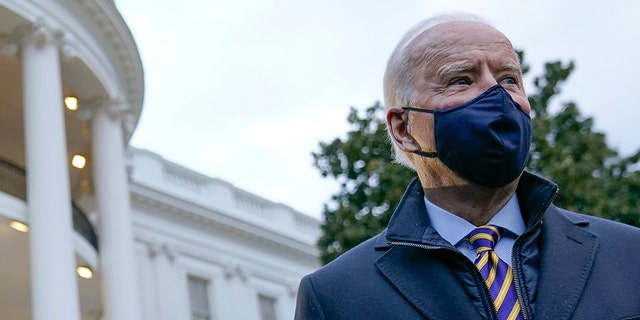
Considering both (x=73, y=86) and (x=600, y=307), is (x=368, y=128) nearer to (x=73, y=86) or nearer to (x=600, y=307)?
(x=73, y=86)

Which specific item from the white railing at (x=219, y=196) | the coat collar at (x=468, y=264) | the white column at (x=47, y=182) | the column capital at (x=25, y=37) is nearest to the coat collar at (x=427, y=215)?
→ the coat collar at (x=468, y=264)

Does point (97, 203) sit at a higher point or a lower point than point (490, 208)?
higher

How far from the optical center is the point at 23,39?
15281mm

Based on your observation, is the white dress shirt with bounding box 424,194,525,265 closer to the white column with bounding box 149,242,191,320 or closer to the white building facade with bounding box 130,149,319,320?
the white building facade with bounding box 130,149,319,320

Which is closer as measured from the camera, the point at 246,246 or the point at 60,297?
the point at 60,297

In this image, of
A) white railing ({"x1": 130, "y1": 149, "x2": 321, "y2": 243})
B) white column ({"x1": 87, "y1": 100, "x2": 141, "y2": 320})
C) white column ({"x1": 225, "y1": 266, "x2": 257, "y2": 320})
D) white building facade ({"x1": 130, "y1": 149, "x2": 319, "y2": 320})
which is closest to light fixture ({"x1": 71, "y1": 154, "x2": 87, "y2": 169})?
white column ({"x1": 87, "y1": 100, "x2": 141, "y2": 320})

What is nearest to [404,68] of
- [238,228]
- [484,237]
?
[484,237]

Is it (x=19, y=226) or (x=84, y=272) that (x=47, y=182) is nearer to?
(x=19, y=226)

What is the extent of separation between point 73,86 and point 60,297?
203 inches

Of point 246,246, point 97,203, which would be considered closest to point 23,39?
point 97,203

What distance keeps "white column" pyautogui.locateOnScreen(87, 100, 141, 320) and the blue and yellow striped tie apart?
47.4 feet

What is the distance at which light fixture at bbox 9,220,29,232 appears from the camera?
1486 cm

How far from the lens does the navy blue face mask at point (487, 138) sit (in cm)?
221

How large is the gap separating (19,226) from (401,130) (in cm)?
1348
